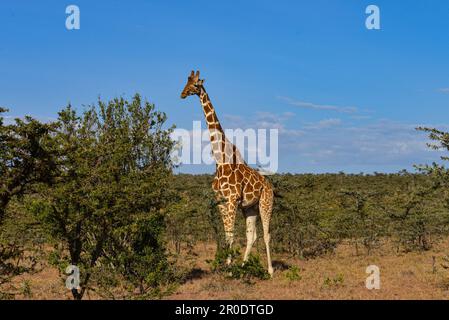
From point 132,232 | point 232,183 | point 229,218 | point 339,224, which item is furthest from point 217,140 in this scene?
point 339,224

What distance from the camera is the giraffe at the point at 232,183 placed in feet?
61.1

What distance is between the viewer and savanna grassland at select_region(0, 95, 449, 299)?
39.9 feet

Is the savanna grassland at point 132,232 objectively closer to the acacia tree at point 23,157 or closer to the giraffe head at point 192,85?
the acacia tree at point 23,157

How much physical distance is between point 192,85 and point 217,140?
228 cm

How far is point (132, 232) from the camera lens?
14359mm

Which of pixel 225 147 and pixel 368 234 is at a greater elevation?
pixel 225 147

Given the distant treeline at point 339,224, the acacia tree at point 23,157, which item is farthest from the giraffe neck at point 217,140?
the acacia tree at point 23,157

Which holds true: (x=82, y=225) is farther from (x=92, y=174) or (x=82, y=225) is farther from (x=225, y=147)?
(x=225, y=147)

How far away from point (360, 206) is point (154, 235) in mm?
15622

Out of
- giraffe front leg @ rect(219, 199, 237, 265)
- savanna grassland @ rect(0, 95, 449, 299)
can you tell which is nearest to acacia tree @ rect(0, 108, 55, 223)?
savanna grassland @ rect(0, 95, 449, 299)

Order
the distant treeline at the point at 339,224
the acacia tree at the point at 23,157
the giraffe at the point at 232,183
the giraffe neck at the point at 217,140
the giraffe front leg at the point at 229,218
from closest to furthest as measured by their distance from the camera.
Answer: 1. the acacia tree at the point at 23,157
2. the giraffe front leg at the point at 229,218
3. the giraffe at the point at 232,183
4. the giraffe neck at the point at 217,140
5. the distant treeline at the point at 339,224

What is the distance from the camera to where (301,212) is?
2572cm

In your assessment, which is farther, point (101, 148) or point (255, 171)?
point (255, 171)
